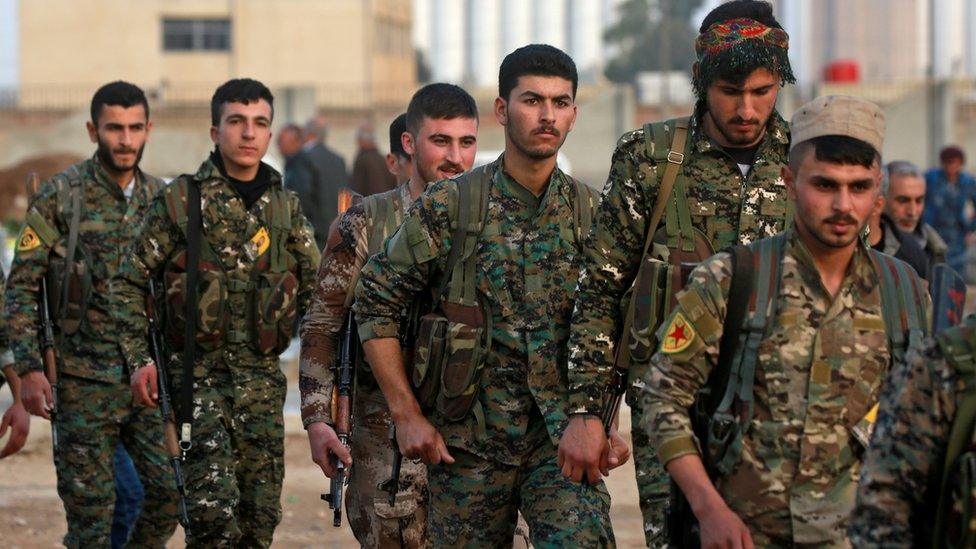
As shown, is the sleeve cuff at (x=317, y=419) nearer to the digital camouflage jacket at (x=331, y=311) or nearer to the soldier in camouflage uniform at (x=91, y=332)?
the digital camouflage jacket at (x=331, y=311)

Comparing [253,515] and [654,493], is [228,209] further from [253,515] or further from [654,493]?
[654,493]

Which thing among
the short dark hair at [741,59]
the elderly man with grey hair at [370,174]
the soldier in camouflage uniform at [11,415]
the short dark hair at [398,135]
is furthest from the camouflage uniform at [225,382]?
the elderly man with grey hair at [370,174]

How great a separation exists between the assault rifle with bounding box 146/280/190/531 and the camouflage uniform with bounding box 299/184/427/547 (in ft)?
2.93

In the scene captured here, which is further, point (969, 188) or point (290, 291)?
point (969, 188)

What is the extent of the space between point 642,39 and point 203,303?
280ft

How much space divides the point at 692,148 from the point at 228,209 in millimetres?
2725

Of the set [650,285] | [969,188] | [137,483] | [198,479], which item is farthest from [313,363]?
[969,188]

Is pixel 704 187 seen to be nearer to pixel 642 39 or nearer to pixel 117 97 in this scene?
pixel 117 97

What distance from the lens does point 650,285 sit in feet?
16.8

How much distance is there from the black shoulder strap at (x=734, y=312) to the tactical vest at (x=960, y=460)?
82cm

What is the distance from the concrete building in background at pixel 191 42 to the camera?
210 ft

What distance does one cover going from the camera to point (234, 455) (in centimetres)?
738

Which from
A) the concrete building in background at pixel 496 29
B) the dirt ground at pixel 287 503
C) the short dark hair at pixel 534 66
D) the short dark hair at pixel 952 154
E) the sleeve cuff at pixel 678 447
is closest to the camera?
the sleeve cuff at pixel 678 447

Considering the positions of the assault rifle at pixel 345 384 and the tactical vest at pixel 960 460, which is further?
the assault rifle at pixel 345 384
